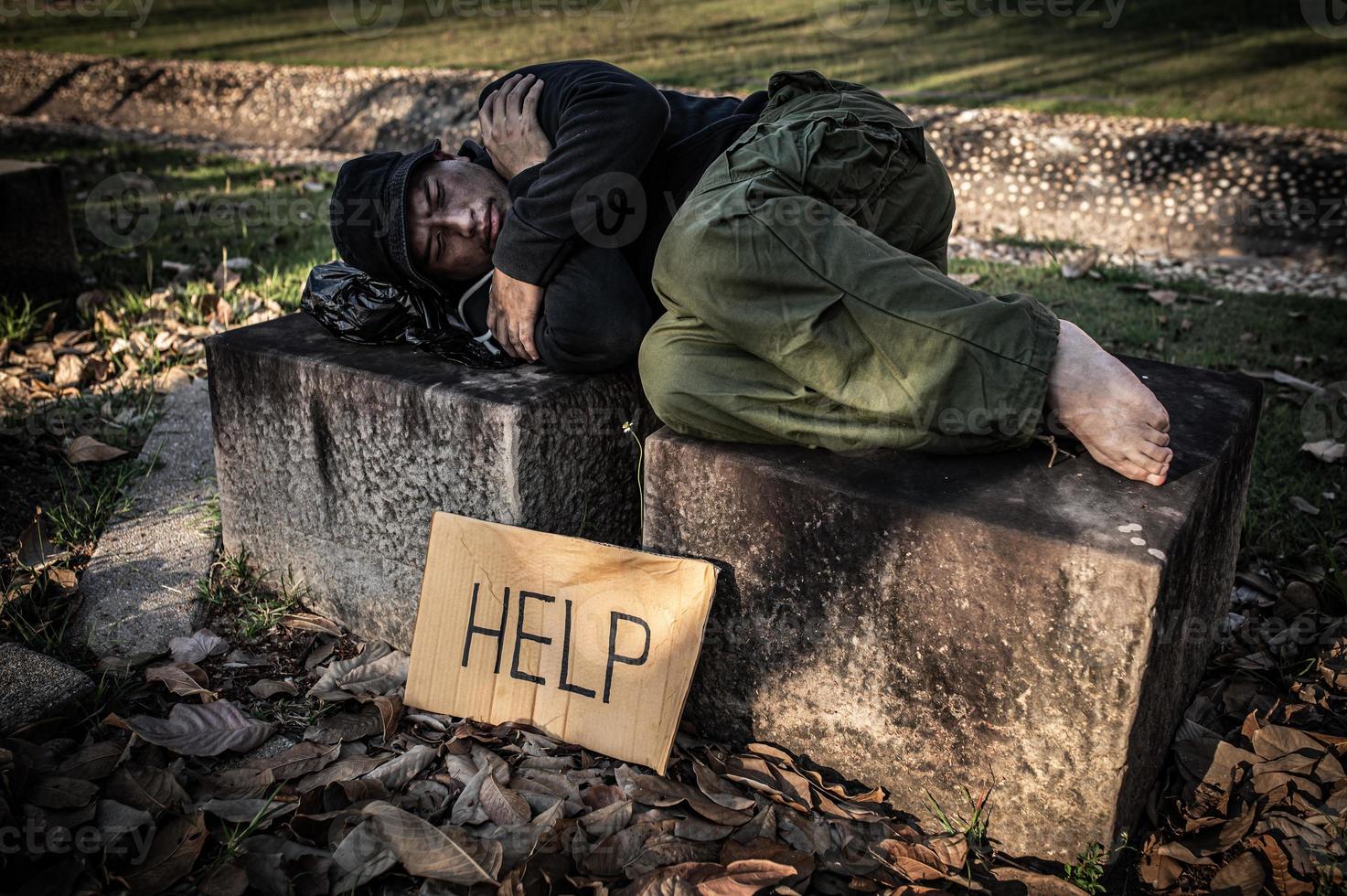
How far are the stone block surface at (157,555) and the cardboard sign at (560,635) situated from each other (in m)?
0.72

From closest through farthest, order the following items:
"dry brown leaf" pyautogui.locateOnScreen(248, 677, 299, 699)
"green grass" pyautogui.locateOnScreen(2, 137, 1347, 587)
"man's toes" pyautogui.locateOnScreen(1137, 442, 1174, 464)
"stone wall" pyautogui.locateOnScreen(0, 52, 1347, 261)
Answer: "man's toes" pyautogui.locateOnScreen(1137, 442, 1174, 464) < "dry brown leaf" pyautogui.locateOnScreen(248, 677, 299, 699) < "green grass" pyautogui.locateOnScreen(2, 137, 1347, 587) < "stone wall" pyautogui.locateOnScreen(0, 52, 1347, 261)

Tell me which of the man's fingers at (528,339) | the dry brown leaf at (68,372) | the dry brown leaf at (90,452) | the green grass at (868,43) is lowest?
the dry brown leaf at (90,452)

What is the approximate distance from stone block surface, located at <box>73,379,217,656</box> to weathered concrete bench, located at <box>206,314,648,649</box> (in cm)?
17

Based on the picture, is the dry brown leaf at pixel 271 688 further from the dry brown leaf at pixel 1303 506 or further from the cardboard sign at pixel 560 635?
the dry brown leaf at pixel 1303 506

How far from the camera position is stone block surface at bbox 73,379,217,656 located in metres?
2.23

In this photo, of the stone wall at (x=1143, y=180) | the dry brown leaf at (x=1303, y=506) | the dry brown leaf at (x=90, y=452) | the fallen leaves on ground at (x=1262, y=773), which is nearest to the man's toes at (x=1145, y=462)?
the fallen leaves on ground at (x=1262, y=773)

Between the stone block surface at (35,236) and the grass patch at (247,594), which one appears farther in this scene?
the stone block surface at (35,236)

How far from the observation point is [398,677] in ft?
6.91

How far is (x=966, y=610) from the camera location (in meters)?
1.55

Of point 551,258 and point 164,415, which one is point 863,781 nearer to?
point 551,258

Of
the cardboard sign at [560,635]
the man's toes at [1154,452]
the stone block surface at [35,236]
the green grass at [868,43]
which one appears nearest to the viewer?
the man's toes at [1154,452]

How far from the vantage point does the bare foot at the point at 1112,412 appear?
5.24ft

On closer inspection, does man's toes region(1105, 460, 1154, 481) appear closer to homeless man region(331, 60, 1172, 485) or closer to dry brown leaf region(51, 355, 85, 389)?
homeless man region(331, 60, 1172, 485)

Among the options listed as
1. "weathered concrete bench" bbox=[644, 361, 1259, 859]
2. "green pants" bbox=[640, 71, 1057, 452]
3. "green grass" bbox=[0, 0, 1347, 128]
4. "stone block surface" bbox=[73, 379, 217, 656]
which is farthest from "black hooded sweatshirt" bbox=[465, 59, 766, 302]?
"green grass" bbox=[0, 0, 1347, 128]
